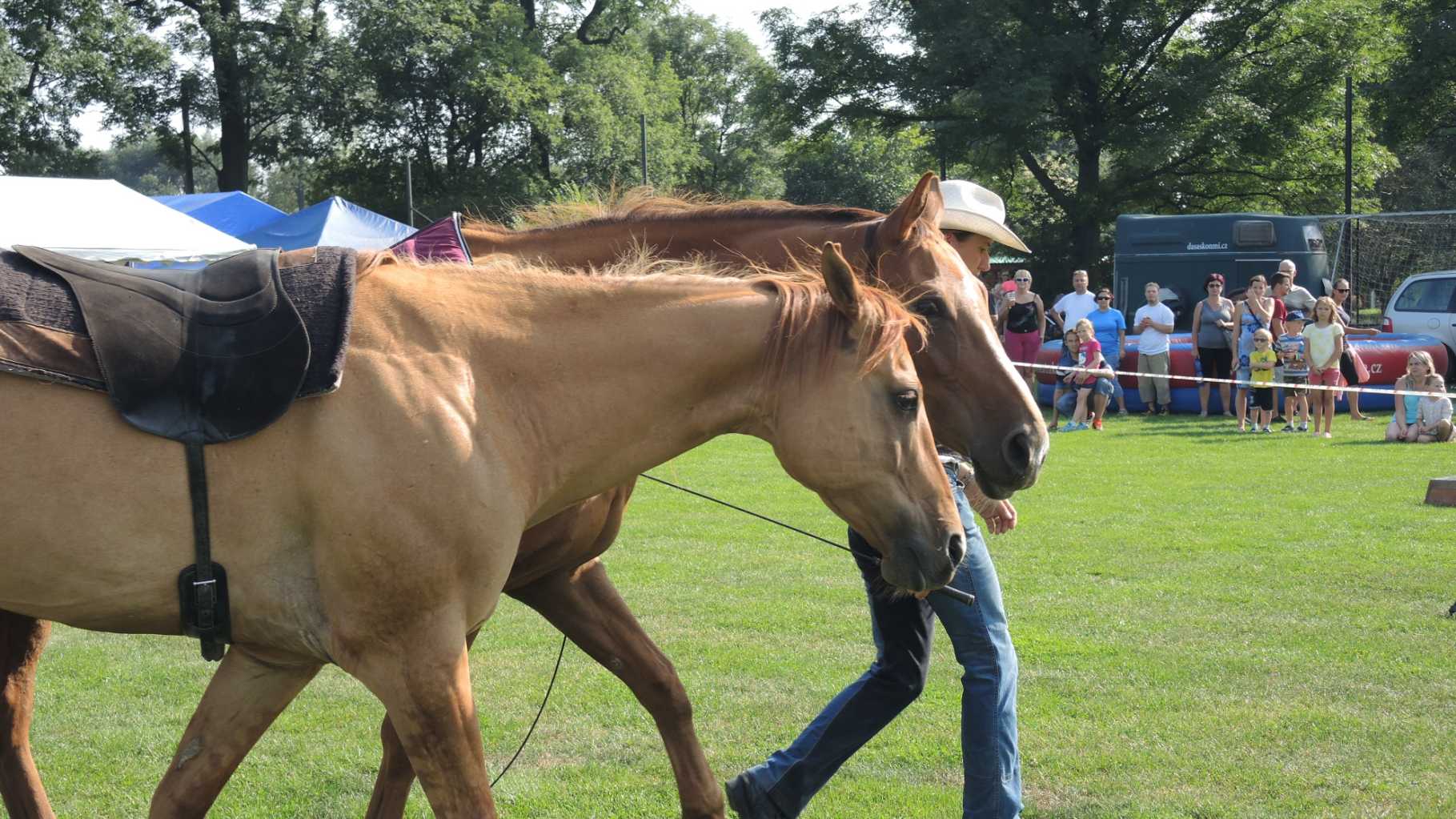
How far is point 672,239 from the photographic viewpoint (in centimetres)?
421

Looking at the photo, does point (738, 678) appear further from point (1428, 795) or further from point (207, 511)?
point (207, 511)

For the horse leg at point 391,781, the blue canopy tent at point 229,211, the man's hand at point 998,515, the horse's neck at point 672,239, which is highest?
the blue canopy tent at point 229,211

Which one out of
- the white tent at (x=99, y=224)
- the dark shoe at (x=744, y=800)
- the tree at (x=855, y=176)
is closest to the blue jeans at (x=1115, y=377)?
the white tent at (x=99, y=224)

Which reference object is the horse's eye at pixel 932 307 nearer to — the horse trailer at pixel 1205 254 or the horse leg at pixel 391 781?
the horse leg at pixel 391 781

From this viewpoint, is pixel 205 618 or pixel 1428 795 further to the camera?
pixel 1428 795

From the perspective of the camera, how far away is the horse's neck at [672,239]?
4082 millimetres

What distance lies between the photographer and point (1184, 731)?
500cm

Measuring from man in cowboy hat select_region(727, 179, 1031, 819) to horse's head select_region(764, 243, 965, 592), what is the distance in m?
0.48

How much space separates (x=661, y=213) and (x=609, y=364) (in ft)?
4.16

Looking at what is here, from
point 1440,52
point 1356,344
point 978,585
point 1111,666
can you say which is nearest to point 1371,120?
point 1440,52

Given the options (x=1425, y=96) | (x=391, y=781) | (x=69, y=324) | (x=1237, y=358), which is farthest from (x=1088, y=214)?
(x=69, y=324)

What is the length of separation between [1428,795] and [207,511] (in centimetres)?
390

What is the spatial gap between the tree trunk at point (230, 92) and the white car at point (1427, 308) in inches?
1218

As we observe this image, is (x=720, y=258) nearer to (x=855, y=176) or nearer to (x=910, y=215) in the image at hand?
(x=910, y=215)
